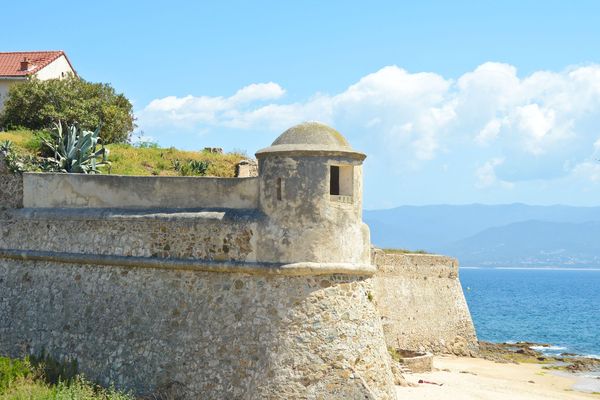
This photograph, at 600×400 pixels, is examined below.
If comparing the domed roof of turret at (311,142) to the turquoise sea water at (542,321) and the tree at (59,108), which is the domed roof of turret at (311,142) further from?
the turquoise sea water at (542,321)

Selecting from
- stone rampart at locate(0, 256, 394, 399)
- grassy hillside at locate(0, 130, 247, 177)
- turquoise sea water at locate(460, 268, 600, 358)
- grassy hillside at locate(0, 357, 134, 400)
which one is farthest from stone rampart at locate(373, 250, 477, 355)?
grassy hillside at locate(0, 357, 134, 400)

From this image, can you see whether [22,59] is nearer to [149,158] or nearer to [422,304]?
[149,158]

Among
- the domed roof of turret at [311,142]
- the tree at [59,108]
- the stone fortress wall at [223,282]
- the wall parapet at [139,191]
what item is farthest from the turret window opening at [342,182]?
the tree at [59,108]

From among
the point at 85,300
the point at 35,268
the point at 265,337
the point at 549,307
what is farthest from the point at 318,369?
the point at 549,307

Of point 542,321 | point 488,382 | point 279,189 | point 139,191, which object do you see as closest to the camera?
point 279,189

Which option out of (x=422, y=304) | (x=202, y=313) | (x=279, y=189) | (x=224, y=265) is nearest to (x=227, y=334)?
(x=202, y=313)

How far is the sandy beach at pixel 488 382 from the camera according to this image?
22.3 m

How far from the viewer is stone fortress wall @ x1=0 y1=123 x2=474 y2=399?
15.2 m

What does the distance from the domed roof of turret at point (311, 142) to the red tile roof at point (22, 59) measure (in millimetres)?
24321

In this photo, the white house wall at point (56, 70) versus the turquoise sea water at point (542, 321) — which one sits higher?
the white house wall at point (56, 70)

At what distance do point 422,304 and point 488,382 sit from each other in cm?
717

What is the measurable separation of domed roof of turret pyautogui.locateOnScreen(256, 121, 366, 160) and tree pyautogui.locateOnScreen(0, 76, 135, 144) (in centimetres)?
1768

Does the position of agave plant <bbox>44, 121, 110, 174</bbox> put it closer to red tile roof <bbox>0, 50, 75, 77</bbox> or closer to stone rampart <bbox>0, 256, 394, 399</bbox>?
stone rampart <bbox>0, 256, 394, 399</bbox>

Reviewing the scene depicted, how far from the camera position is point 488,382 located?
27.2 metres
